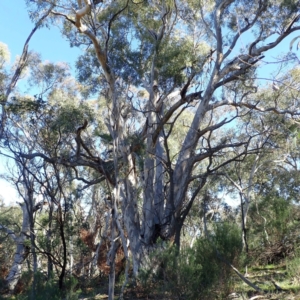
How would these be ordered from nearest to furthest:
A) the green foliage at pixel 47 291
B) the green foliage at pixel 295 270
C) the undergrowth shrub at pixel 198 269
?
the undergrowth shrub at pixel 198 269, the green foliage at pixel 295 270, the green foliage at pixel 47 291

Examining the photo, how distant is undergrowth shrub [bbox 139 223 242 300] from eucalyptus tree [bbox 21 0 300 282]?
1.88 m

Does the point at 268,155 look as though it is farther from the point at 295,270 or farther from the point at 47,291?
the point at 47,291

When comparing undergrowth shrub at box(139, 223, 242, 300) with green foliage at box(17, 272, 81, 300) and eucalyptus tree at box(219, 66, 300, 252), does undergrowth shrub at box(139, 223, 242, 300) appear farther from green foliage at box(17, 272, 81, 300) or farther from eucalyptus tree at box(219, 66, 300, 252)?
eucalyptus tree at box(219, 66, 300, 252)

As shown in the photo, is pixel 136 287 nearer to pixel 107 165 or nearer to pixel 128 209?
pixel 128 209

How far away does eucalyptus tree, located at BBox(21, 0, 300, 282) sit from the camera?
967cm

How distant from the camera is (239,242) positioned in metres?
7.45

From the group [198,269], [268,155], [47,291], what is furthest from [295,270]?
[268,155]

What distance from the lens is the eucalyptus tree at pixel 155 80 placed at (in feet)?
A: 31.7

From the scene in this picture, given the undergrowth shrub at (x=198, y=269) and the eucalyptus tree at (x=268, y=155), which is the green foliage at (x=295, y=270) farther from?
the eucalyptus tree at (x=268, y=155)

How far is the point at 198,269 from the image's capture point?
6480mm

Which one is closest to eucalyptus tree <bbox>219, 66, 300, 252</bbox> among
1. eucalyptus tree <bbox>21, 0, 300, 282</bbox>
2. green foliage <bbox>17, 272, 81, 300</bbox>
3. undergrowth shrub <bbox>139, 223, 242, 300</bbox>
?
eucalyptus tree <bbox>21, 0, 300, 282</bbox>

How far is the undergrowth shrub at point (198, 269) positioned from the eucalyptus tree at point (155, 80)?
1.88m

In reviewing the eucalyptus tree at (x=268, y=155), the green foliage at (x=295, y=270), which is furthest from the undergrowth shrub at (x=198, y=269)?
the eucalyptus tree at (x=268, y=155)

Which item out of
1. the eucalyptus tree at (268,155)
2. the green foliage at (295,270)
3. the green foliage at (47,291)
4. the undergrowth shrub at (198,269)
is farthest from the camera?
the eucalyptus tree at (268,155)
